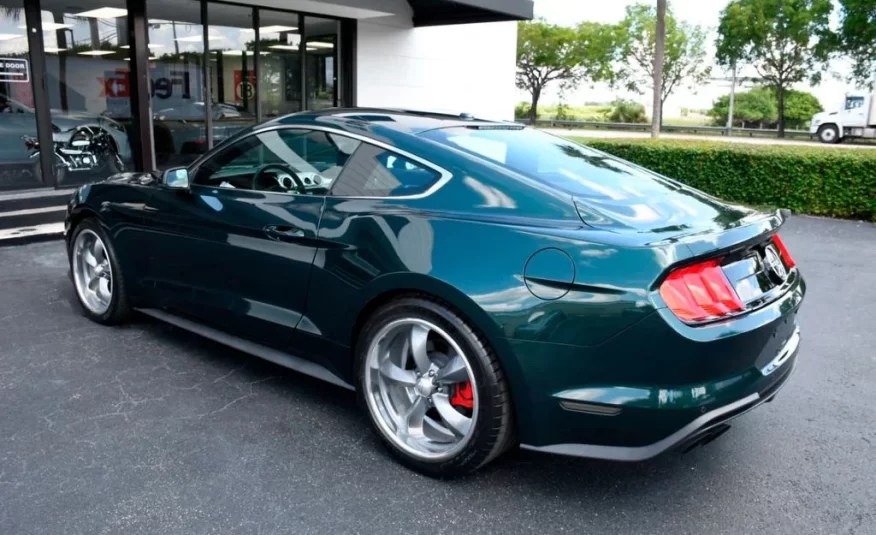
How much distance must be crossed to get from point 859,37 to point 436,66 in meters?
27.1

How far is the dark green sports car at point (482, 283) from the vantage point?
2535 millimetres

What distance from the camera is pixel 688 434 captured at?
2529 millimetres

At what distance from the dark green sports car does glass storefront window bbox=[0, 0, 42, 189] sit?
6.17 m

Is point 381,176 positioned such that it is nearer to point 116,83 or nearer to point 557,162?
point 557,162

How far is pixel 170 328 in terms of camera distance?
484cm

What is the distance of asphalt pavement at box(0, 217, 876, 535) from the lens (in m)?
2.70

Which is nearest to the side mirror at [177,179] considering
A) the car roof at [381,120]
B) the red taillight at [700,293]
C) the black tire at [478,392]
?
the car roof at [381,120]

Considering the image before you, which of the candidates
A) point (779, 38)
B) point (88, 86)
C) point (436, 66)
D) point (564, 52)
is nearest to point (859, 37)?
point (779, 38)

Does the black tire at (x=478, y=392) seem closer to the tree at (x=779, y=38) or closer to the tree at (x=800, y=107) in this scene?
the tree at (x=779, y=38)

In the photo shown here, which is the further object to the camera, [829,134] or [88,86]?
[829,134]

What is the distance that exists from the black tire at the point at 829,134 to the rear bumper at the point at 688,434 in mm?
30483

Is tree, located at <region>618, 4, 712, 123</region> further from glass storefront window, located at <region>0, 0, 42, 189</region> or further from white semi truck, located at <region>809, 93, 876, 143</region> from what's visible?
glass storefront window, located at <region>0, 0, 42, 189</region>

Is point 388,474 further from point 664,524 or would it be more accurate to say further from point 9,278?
point 9,278

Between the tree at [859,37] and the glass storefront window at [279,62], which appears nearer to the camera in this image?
the glass storefront window at [279,62]
